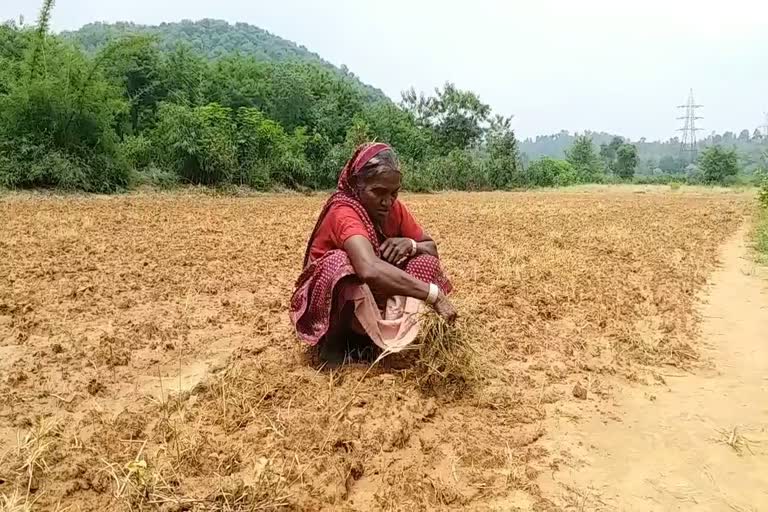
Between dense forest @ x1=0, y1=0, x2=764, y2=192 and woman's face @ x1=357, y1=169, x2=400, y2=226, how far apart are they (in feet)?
44.1

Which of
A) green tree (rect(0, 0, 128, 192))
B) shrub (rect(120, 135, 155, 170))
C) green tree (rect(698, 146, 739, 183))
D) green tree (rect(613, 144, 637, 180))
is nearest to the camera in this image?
green tree (rect(0, 0, 128, 192))

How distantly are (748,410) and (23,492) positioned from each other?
10.1 ft

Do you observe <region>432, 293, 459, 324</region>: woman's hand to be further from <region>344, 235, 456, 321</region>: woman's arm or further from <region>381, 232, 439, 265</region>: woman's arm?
<region>381, 232, 439, 265</region>: woman's arm

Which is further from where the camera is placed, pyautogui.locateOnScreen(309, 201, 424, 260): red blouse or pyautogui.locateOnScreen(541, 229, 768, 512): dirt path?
pyautogui.locateOnScreen(309, 201, 424, 260): red blouse

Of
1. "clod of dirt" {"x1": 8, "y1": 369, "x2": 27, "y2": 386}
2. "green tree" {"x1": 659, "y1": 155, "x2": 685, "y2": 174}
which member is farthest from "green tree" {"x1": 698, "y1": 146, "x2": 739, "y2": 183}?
"green tree" {"x1": 659, "y1": 155, "x2": 685, "y2": 174}

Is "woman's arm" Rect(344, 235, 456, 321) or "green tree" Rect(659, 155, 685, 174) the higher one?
"green tree" Rect(659, 155, 685, 174)

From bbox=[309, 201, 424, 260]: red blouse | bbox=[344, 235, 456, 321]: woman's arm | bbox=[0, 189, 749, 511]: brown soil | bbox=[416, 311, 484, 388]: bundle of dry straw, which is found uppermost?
bbox=[309, 201, 424, 260]: red blouse

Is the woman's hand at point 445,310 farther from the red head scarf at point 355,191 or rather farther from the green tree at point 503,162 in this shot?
the green tree at point 503,162

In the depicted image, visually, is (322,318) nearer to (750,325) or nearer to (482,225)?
(750,325)

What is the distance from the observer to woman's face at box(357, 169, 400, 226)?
3.15 metres

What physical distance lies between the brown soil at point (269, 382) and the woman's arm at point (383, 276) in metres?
0.41

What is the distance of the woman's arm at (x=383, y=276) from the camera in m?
2.87

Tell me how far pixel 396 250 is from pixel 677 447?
1545 millimetres

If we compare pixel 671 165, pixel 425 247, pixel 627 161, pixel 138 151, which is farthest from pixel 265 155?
pixel 671 165
